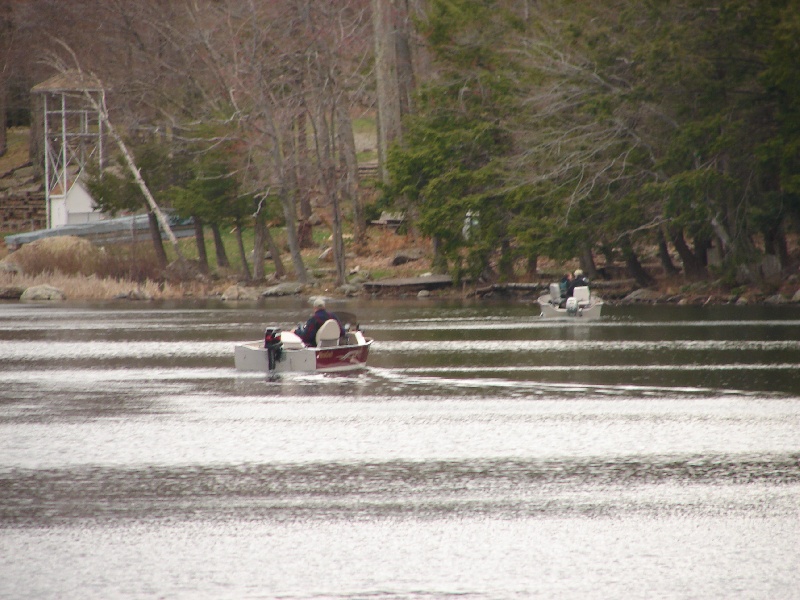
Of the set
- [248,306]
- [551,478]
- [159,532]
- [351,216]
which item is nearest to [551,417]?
[551,478]

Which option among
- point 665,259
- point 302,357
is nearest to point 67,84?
point 665,259

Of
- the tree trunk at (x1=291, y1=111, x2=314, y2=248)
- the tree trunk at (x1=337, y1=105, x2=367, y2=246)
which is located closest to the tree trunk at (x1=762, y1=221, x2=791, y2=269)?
the tree trunk at (x1=291, y1=111, x2=314, y2=248)

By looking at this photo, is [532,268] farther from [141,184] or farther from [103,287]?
[103,287]

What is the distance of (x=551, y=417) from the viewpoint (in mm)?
19234

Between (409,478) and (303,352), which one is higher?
(303,352)

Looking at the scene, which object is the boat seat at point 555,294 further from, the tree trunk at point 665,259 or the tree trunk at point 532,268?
the tree trunk at point 532,268

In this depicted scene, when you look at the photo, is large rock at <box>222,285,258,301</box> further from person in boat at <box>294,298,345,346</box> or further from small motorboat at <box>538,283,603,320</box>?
person in boat at <box>294,298,345,346</box>

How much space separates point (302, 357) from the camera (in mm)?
25453

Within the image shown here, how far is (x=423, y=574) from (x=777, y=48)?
3629cm

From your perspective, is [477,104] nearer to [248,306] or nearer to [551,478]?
[248,306]

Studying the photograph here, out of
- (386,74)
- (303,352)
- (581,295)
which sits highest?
(386,74)

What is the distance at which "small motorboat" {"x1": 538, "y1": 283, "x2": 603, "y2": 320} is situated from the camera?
41750mm

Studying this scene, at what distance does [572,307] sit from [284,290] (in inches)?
770

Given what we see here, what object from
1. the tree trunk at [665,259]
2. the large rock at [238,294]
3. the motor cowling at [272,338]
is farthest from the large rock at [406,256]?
the motor cowling at [272,338]
